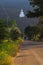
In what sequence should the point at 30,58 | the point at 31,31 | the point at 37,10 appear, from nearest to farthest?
1. the point at 30,58
2. the point at 37,10
3. the point at 31,31

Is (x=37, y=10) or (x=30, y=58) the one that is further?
(x=37, y=10)

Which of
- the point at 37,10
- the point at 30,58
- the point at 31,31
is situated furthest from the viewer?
the point at 31,31

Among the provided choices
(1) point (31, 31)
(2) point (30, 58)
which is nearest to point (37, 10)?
(2) point (30, 58)

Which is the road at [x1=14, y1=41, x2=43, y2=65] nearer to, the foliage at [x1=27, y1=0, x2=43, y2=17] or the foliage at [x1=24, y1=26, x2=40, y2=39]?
the foliage at [x1=27, y1=0, x2=43, y2=17]

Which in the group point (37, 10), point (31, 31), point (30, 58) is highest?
point (37, 10)

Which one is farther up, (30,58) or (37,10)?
(37,10)

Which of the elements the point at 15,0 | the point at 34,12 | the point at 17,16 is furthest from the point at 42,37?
the point at 15,0

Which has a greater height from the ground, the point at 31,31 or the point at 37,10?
the point at 37,10

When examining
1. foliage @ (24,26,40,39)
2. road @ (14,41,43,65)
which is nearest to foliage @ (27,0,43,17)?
road @ (14,41,43,65)

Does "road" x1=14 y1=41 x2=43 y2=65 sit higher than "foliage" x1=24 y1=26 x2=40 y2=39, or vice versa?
"foliage" x1=24 y1=26 x2=40 y2=39

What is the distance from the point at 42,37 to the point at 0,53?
190ft

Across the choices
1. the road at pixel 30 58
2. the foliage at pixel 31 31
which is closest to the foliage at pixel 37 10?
the road at pixel 30 58

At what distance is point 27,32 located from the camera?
313ft

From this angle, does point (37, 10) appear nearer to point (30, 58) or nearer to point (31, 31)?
point (30, 58)
